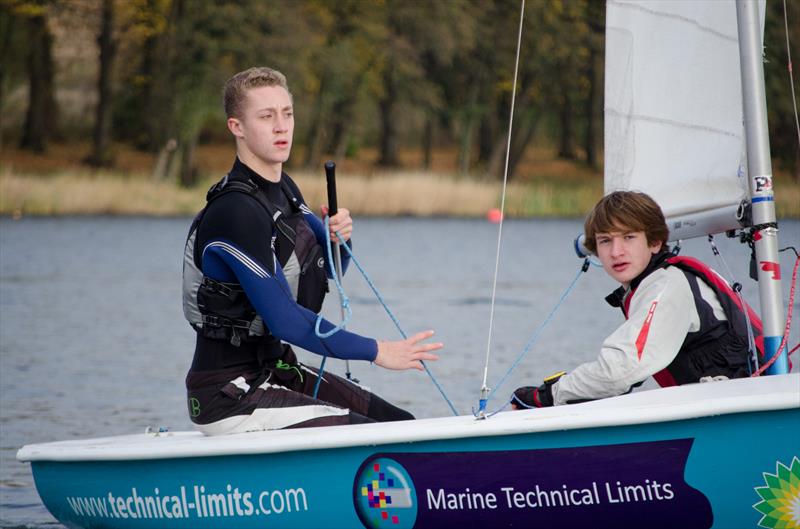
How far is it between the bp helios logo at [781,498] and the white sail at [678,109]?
1.24 m

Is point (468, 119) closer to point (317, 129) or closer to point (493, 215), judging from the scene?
point (317, 129)

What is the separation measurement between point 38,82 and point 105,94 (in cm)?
286

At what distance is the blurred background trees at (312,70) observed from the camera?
36656 millimetres

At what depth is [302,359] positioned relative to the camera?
12.1 metres

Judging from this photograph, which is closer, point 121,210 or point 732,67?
point 732,67

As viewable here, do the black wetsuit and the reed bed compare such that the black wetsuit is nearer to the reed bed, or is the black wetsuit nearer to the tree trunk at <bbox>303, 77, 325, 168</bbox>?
the reed bed

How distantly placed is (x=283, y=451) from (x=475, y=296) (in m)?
14.1

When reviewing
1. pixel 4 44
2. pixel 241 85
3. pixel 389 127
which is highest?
pixel 4 44

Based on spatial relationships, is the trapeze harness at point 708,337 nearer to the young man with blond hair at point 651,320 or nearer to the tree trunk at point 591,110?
the young man with blond hair at point 651,320

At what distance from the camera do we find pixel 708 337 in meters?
4.53

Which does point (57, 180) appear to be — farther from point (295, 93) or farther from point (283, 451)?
point (283, 451)

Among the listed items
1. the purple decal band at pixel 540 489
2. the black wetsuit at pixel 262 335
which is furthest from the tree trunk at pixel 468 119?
the purple decal band at pixel 540 489

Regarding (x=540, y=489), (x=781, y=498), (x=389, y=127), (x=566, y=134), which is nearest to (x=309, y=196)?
(x=389, y=127)

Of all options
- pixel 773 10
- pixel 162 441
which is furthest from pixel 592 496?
pixel 773 10
